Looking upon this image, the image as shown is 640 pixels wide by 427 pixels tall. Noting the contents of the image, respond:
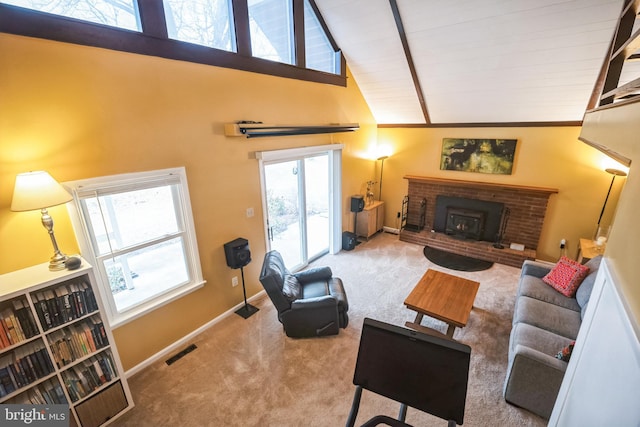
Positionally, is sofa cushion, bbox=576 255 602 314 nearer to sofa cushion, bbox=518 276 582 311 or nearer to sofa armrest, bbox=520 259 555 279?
sofa cushion, bbox=518 276 582 311

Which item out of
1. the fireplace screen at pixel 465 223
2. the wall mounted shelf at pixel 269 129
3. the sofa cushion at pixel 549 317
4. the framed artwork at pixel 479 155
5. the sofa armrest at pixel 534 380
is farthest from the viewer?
the fireplace screen at pixel 465 223

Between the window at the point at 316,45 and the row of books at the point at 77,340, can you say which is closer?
the row of books at the point at 77,340

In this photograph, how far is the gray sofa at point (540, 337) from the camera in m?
2.30

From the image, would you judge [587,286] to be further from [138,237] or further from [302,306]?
[138,237]

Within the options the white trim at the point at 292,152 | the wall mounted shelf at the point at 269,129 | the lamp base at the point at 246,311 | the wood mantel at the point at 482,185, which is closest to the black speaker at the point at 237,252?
the lamp base at the point at 246,311

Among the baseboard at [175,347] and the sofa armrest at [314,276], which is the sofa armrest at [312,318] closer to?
the sofa armrest at [314,276]

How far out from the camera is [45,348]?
2.02 metres

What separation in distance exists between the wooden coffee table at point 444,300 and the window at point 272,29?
11.6 feet

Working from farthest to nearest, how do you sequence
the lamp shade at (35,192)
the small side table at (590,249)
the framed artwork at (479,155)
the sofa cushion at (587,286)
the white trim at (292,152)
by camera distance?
the framed artwork at (479,155), the small side table at (590,249), the white trim at (292,152), the sofa cushion at (587,286), the lamp shade at (35,192)

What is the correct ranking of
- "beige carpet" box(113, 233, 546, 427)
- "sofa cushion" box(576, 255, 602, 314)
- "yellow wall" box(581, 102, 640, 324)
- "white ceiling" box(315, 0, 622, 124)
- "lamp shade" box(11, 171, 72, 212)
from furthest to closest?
"white ceiling" box(315, 0, 622, 124) → "sofa cushion" box(576, 255, 602, 314) → "beige carpet" box(113, 233, 546, 427) → "lamp shade" box(11, 171, 72, 212) → "yellow wall" box(581, 102, 640, 324)

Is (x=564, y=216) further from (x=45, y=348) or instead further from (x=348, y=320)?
(x=45, y=348)

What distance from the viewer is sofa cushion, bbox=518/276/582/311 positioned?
10.6 ft

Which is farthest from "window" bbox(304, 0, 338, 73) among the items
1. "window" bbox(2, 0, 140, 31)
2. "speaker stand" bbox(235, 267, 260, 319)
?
"speaker stand" bbox(235, 267, 260, 319)

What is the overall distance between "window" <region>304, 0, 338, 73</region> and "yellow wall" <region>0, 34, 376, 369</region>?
0.37 m
